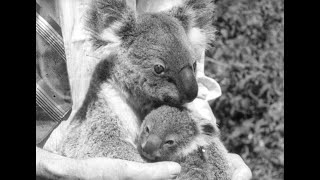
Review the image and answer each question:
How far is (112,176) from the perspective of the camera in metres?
1.55

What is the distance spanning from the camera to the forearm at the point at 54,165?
1.58m

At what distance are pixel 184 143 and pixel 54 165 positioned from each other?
428 mm

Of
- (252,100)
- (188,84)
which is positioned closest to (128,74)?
(188,84)

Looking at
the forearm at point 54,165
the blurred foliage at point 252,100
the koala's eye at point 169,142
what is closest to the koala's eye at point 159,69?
the koala's eye at point 169,142

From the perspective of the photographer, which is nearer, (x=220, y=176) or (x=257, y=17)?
(x=220, y=176)

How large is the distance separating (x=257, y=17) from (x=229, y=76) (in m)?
0.65

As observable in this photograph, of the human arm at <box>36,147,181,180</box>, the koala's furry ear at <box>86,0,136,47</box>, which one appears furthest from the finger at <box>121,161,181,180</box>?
the koala's furry ear at <box>86,0,136,47</box>

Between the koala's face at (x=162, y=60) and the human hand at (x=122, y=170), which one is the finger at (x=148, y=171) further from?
the koala's face at (x=162, y=60)

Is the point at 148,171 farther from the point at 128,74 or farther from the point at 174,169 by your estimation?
the point at 128,74

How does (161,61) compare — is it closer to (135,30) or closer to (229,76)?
(135,30)

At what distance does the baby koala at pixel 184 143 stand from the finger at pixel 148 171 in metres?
0.07

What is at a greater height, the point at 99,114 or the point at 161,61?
the point at 161,61

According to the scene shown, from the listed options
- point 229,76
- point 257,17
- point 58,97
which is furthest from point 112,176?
point 257,17
